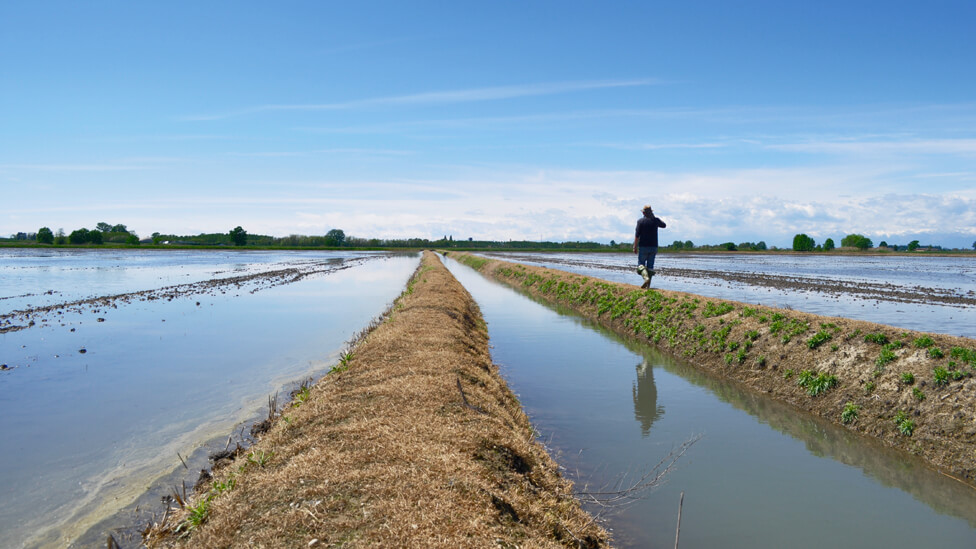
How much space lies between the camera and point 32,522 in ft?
19.6

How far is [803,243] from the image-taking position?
126 m

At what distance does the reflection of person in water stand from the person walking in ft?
20.3

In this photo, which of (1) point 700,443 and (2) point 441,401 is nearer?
(2) point 441,401

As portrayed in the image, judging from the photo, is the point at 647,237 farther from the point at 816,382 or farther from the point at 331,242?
the point at 331,242

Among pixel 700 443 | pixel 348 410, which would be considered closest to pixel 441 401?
pixel 348 410

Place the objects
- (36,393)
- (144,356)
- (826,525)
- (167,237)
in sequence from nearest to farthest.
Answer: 1. (826,525)
2. (36,393)
3. (144,356)
4. (167,237)

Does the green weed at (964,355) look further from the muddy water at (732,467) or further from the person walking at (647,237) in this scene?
the person walking at (647,237)

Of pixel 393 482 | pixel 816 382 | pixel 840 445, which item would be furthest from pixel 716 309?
pixel 393 482

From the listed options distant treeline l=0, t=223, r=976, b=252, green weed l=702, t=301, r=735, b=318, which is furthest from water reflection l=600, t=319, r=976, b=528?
distant treeline l=0, t=223, r=976, b=252

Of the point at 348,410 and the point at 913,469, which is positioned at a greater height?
the point at 348,410

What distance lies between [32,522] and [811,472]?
30.7 feet

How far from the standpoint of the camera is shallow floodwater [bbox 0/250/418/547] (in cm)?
668

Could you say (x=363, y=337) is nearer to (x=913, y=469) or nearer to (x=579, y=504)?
(x=579, y=504)

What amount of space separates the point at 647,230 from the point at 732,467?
37.7 ft
